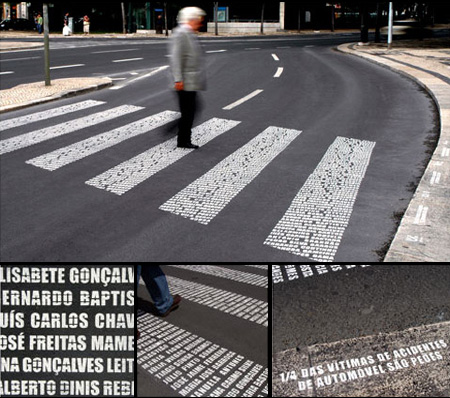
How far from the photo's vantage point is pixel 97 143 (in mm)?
8906

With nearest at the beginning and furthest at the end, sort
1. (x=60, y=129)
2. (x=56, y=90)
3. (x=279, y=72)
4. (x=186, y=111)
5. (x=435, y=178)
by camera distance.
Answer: (x=435, y=178) → (x=186, y=111) → (x=60, y=129) → (x=56, y=90) → (x=279, y=72)

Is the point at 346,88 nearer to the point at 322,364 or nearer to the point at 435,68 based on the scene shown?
the point at 435,68

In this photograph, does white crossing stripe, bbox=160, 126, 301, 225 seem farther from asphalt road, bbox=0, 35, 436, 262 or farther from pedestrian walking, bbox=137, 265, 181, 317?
pedestrian walking, bbox=137, 265, 181, 317

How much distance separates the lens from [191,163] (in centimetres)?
791

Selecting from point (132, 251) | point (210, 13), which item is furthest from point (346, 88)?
point (210, 13)

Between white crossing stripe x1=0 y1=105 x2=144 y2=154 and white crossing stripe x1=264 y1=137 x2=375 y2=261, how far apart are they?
4.35m

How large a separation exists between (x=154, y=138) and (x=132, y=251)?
4.37m

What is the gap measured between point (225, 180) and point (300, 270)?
2259mm

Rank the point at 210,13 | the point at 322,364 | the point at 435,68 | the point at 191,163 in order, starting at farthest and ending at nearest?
the point at 210,13 → the point at 435,68 → the point at 191,163 → the point at 322,364

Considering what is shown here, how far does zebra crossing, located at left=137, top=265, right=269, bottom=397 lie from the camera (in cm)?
351

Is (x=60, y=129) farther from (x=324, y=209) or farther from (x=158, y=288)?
(x=158, y=288)

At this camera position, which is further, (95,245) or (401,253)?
(95,245)

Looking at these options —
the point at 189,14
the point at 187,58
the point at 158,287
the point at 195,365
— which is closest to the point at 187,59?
the point at 187,58

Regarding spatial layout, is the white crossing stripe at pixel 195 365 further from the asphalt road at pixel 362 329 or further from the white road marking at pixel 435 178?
the white road marking at pixel 435 178
